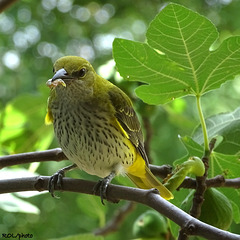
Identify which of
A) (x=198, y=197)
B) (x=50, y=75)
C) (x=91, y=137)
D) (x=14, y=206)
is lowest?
(x=198, y=197)

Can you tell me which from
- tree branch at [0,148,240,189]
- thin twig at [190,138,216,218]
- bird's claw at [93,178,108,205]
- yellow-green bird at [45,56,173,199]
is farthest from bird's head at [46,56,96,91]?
thin twig at [190,138,216,218]

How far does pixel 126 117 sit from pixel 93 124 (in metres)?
0.13

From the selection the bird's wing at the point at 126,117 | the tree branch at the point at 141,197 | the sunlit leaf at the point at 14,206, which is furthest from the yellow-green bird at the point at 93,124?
the tree branch at the point at 141,197

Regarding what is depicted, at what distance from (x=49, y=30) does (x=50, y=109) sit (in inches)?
65.6

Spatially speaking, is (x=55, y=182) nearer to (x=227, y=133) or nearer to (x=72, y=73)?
(x=72, y=73)

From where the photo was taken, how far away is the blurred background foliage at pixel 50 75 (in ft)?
6.35

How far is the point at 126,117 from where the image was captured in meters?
1.54

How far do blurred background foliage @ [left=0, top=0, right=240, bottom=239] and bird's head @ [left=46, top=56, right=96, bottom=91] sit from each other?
36cm

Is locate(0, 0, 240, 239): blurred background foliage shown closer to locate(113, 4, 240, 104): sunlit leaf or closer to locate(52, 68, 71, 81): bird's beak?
locate(52, 68, 71, 81): bird's beak

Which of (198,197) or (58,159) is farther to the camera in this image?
(58,159)

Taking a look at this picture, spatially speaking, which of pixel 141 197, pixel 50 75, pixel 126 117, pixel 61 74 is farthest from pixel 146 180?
pixel 50 75

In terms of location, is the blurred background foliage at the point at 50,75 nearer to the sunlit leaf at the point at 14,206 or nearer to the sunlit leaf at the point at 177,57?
the sunlit leaf at the point at 14,206

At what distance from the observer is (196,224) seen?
2.64ft

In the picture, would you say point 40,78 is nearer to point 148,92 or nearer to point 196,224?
point 148,92
